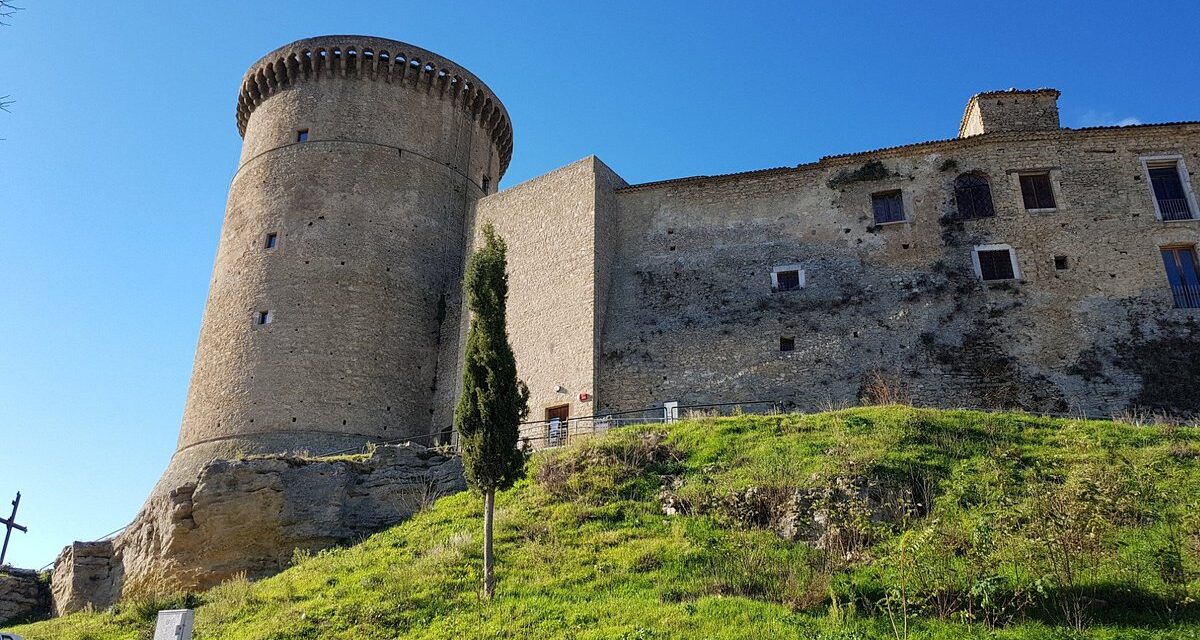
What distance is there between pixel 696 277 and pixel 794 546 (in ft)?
38.6

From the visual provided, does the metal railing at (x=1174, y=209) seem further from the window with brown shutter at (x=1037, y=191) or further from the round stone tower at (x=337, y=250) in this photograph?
the round stone tower at (x=337, y=250)

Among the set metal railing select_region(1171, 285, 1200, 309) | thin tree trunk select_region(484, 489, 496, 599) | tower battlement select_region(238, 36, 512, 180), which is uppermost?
tower battlement select_region(238, 36, 512, 180)

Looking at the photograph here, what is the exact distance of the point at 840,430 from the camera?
17359mm

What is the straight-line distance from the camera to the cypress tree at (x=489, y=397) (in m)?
15.4

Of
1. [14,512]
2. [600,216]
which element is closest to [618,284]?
[600,216]

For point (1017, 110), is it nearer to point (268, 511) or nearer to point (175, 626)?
point (268, 511)

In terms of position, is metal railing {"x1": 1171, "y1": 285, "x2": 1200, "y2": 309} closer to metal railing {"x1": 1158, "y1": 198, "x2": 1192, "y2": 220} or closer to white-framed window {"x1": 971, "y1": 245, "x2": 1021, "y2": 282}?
metal railing {"x1": 1158, "y1": 198, "x2": 1192, "y2": 220}

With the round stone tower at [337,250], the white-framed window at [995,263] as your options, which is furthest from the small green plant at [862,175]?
the round stone tower at [337,250]

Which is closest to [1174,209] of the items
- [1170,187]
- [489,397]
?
[1170,187]

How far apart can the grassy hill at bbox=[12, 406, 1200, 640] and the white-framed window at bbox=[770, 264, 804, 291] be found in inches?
236

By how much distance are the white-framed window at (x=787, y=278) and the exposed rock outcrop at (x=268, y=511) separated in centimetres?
952

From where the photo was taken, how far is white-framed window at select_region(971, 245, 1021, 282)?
22.8 meters

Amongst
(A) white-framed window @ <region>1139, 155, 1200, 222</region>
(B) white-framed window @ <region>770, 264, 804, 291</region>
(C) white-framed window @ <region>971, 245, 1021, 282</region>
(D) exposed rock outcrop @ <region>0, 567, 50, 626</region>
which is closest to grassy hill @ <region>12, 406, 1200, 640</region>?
(D) exposed rock outcrop @ <region>0, 567, 50, 626</region>

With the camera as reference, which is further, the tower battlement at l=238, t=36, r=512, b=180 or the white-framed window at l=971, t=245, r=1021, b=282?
the tower battlement at l=238, t=36, r=512, b=180
